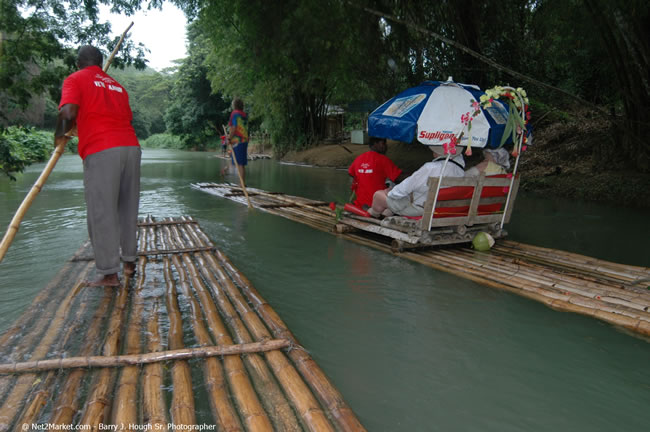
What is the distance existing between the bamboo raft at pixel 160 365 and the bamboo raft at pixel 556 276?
1987mm

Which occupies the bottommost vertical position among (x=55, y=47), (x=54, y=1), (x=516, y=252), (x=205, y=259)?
(x=205, y=259)

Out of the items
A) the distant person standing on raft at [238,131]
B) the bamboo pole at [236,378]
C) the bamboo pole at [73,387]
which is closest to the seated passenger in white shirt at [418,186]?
the bamboo pole at [236,378]

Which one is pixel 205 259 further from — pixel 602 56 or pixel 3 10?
pixel 602 56

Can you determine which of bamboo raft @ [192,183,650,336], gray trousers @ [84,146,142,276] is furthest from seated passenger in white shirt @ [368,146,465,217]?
gray trousers @ [84,146,142,276]

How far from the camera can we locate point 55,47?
7926 millimetres

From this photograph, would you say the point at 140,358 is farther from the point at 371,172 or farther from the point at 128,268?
the point at 371,172

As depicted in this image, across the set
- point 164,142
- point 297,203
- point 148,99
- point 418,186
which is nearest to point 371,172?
point 418,186

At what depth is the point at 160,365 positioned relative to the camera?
225 centimetres

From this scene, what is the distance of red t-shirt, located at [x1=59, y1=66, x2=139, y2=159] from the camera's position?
3055 millimetres

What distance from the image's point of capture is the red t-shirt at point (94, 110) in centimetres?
305

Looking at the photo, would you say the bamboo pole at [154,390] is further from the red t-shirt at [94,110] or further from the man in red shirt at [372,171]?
the man in red shirt at [372,171]

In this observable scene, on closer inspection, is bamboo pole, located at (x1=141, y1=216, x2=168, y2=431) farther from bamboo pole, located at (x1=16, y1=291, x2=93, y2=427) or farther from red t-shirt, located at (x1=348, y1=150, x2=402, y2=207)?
red t-shirt, located at (x1=348, y1=150, x2=402, y2=207)

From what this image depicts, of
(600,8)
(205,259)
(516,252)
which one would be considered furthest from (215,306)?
(600,8)

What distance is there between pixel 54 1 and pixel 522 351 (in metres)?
9.16
